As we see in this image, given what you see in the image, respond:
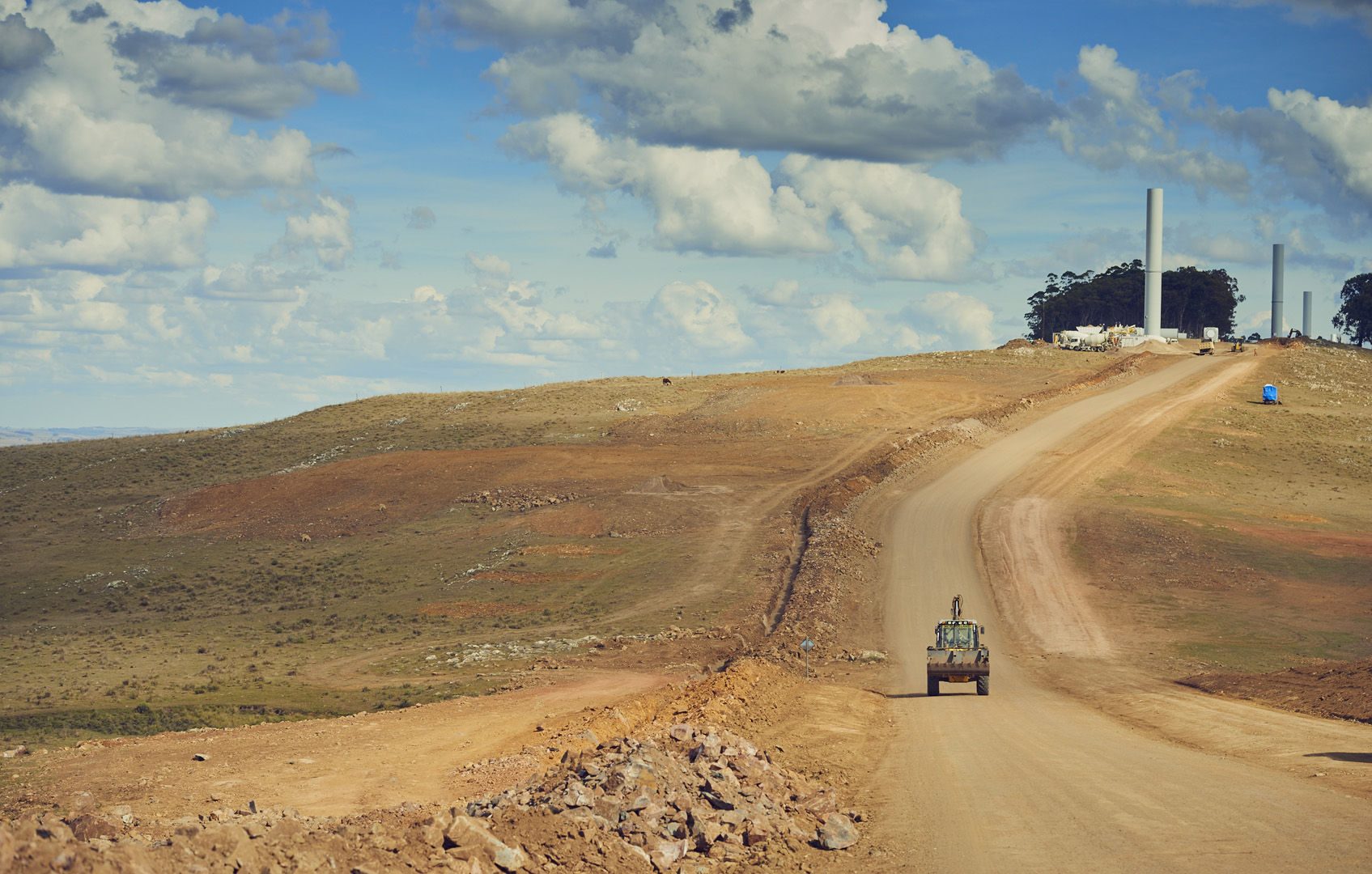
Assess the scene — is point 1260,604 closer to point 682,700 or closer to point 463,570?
point 682,700

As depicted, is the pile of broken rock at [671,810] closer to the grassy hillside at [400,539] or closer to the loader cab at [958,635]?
the loader cab at [958,635]

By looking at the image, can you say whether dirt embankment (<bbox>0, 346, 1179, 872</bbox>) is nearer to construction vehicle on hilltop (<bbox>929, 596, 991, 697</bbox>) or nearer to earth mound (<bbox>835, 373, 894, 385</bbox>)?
construction vehicle on hilltop (<bbox>929, 596, 991, 697</bbox>)

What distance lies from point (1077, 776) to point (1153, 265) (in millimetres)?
121731

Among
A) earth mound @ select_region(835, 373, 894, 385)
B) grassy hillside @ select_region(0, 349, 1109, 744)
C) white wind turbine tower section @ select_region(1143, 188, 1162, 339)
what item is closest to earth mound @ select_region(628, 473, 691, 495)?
grassy hillside @ select_region(0, 349, 1109, 744)

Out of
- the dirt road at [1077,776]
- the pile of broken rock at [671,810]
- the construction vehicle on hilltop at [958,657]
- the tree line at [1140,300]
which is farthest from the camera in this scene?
the tree line at [1140,300]

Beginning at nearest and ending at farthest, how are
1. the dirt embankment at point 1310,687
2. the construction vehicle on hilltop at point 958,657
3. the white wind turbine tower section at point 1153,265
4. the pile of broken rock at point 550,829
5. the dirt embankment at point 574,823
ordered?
the pile of broken rock at point 550,829
the dirt embankment at point 574,823
the dirt embankment at point 1310,687
the construction vehicle on hilltop at point 958,657
the white wind turbine tower section at point 1153,265

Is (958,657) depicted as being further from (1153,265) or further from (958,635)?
(1153,265)

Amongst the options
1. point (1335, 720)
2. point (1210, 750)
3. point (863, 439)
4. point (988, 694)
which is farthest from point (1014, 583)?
point (863, 439)

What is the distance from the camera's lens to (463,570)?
54375mm

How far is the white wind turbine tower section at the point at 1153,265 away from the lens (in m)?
130

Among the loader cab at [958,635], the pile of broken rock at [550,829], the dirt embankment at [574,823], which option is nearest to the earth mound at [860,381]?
the dirt embankment at [574,823]

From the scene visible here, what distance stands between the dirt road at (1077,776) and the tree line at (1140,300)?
14214cm

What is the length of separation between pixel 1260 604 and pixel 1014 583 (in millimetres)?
8643

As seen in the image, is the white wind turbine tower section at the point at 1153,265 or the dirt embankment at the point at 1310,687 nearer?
the dirt embankment at the point at 1310,687
